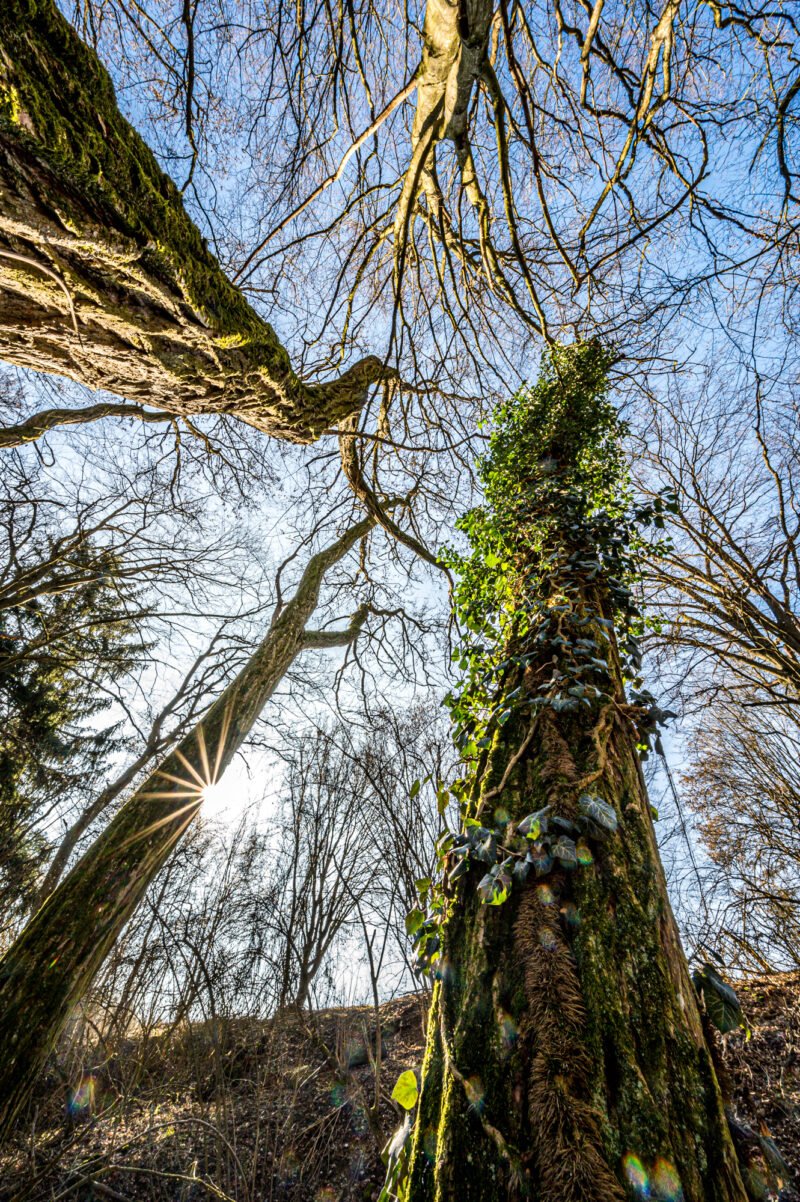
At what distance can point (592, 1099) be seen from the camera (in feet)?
3.10

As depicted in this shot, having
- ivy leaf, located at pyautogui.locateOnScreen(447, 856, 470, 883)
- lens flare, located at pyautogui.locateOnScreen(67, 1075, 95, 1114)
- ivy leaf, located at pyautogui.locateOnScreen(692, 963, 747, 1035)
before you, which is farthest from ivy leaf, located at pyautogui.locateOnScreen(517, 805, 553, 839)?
lens flare, located at pyautogui.locateOnScreen(67, 1075, 95, 1114)

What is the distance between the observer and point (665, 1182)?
0.85 meters

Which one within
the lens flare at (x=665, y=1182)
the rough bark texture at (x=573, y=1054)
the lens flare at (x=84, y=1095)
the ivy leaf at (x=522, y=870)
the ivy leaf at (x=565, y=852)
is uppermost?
the ivy leaf at (x=565, y=852)

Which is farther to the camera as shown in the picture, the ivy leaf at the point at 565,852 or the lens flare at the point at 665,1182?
the ivy leaf at the point at 565,852

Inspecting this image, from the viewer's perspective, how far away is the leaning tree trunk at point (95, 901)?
2.22m

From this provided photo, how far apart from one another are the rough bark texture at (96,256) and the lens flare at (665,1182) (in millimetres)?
2584

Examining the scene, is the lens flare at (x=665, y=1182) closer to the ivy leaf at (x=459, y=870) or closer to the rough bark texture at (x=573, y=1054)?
the rough bark texture at (x=573, y=1054)

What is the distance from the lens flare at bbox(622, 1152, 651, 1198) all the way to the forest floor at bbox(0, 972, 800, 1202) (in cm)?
260

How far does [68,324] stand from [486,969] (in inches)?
107

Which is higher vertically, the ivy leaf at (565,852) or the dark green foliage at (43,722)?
the dark green foliage at (43,722)

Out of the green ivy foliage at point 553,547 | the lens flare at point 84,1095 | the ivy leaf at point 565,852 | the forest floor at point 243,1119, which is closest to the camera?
the ivy leaf at point 565,852

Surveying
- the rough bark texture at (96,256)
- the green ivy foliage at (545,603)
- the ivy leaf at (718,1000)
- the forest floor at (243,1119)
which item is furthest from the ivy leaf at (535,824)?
the forest floor at (243,1119)

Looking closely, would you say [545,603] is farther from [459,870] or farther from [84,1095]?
[84,1095]

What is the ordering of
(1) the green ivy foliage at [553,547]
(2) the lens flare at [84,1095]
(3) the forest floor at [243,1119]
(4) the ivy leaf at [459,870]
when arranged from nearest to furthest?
1. (4) the ivy leaf at [459,870]
2. (1) the green ivy foliage at [553,547]
3. (3) the forest floor at [243,1119]
4. (2) the lens flare at [84,1095]
